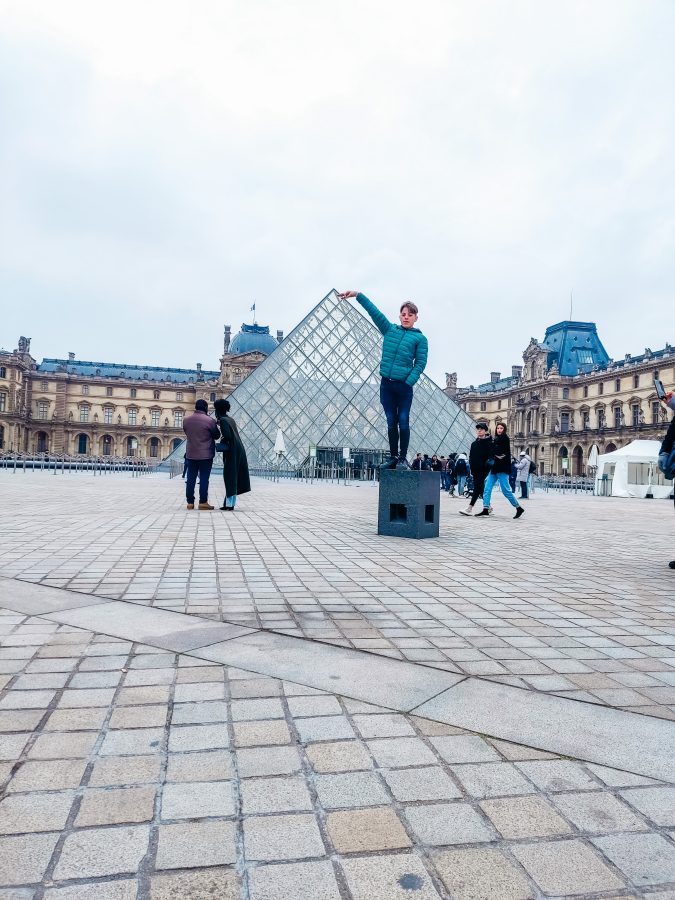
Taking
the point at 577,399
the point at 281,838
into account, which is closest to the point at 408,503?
the point at 281,838

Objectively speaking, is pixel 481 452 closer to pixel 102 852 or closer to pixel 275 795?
pixel 275 795

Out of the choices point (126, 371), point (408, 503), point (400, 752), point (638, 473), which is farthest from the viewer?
point (126, 371)

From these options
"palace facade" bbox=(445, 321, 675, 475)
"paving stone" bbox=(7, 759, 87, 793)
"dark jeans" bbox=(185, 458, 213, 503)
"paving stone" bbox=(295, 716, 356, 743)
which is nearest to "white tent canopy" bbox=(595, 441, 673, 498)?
"dark jeans" bbox=(185, 458, 213, 503)

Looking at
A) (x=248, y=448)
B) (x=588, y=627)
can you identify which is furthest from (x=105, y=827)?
(x=248, y=448)

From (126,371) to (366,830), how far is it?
8614cm

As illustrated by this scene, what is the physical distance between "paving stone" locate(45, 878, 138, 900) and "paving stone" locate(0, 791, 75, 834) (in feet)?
0.64

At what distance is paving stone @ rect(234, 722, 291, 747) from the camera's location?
1.71 meters

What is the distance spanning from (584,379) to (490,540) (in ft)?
200

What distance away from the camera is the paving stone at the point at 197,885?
1.11m

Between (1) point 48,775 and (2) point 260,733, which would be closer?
(1) point 48,775

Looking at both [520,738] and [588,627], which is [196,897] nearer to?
[520,738]

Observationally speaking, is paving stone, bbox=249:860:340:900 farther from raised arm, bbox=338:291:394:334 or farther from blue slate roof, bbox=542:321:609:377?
blue slate roof, bbox=542:321:609:377

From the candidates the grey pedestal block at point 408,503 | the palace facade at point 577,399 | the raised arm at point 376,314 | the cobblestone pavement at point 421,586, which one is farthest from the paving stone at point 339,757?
the palace facade at point 577,399

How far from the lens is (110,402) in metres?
76.1
